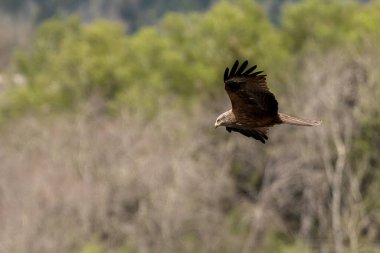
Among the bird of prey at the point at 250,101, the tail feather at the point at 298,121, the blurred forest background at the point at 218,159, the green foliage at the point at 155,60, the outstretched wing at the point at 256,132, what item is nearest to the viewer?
the tail feather at the point at 298,121

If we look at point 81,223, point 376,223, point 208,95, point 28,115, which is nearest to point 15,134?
point 28,115

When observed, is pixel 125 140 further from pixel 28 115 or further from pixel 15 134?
pixel 28 115

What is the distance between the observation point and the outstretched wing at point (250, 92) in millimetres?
8688

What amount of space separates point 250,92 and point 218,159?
19.0 metres

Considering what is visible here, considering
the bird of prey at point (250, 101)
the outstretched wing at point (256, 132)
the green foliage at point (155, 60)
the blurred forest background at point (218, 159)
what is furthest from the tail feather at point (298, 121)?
the green foliage at point (155, 60)

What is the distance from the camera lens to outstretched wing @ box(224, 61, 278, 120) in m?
8.69

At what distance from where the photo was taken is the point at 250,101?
345 inches

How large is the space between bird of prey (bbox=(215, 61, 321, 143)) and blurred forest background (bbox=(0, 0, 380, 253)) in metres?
14.1

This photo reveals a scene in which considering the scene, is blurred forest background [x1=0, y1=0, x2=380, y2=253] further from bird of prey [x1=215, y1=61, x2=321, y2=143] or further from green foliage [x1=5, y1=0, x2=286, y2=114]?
bird of prey [x1=215, y1=61, x2=321, y2=143]

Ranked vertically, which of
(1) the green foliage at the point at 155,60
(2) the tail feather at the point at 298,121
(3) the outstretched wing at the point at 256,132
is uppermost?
(1) the green foliage at the point at 155,60

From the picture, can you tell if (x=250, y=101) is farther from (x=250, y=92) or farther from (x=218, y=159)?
(x=218, y=159)

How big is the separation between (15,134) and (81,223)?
1037 cm

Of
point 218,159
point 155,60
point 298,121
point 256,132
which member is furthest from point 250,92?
point 155,60

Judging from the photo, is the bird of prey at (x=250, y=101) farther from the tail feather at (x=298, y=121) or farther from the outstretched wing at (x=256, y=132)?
the outstretched wing at (x=256, y=132)
